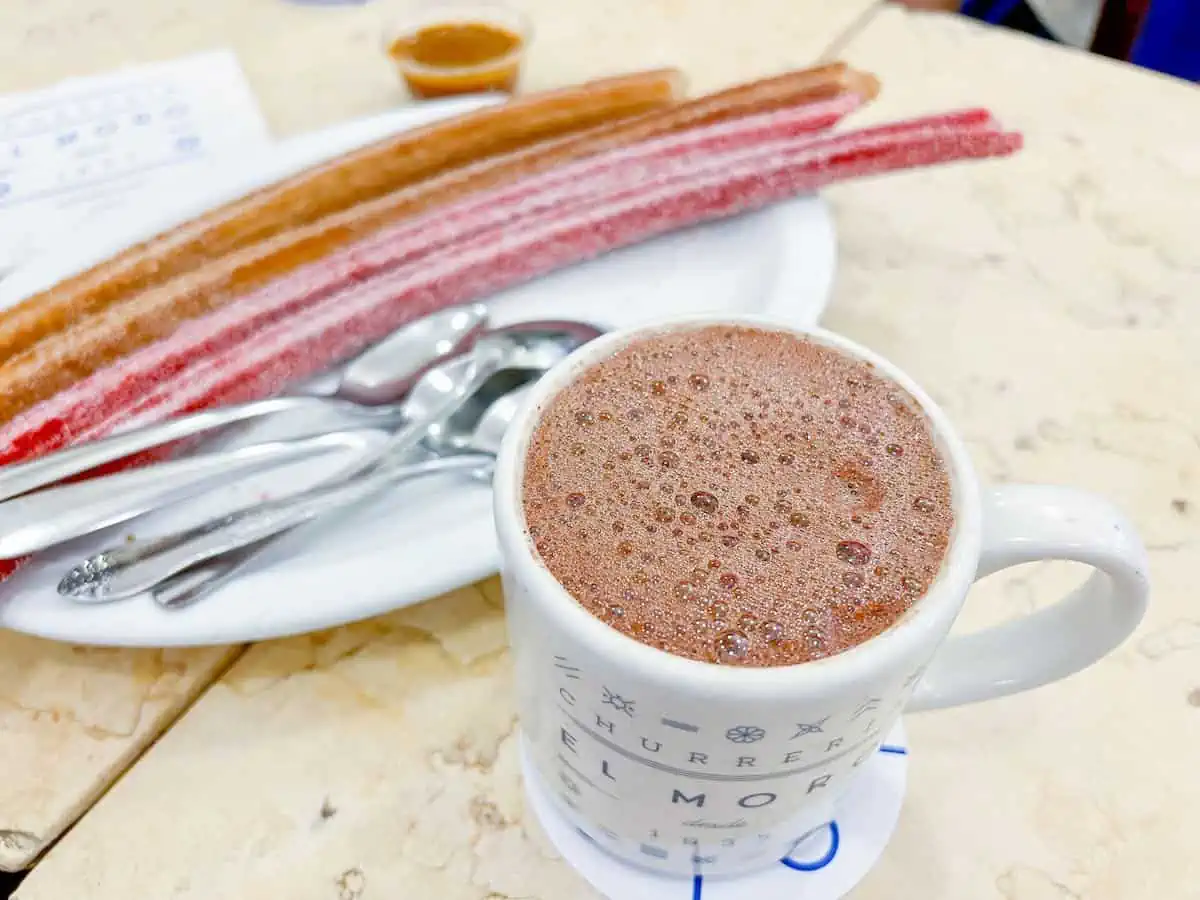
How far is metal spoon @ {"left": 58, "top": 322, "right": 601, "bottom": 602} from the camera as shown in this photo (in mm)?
404

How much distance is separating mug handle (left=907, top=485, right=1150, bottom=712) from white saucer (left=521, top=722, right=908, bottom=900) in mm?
39

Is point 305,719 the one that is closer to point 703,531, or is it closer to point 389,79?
point 703,531

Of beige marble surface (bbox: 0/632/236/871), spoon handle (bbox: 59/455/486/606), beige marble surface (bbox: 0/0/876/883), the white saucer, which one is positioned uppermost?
beige marble surface (bbox: 0/0/876/883)

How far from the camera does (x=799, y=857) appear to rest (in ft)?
1.18

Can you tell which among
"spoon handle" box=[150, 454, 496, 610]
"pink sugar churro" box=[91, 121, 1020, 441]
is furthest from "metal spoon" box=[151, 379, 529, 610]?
"pink sugar churro" box=[91, 121, 1020, 441]

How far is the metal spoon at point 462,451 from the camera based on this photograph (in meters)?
0.42

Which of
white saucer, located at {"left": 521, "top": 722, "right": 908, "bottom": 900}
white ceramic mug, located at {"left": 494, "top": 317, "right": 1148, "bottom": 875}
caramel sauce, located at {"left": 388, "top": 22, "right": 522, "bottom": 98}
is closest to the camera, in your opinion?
white ceramic mug, located at {"left": 494, "top": 317, "right": 1148, "bottom": 875}

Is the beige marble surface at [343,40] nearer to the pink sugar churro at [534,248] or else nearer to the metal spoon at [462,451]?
the pink sugar churro at [534,248]

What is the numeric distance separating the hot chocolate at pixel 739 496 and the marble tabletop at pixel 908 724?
17cm

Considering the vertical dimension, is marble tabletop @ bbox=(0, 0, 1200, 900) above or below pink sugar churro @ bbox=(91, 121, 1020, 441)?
below

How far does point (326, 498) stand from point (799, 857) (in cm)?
26

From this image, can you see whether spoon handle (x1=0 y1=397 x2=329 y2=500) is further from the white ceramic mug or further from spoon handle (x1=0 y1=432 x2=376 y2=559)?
the white ceramic mug

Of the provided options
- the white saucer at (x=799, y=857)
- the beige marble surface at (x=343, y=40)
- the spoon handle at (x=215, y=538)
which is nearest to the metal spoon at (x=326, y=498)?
the spoon handle at (x=215, y=538)

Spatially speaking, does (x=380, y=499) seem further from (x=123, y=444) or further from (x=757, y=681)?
(x=757, y=681)
